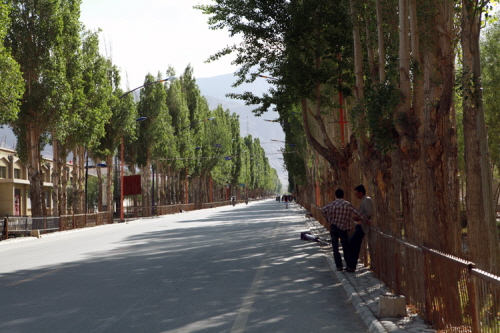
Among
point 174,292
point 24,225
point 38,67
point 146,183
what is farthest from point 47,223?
point 146,183

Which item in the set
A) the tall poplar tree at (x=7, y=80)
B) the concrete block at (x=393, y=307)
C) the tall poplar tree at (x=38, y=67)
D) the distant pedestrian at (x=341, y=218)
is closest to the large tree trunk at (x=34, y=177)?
the tall poplar tree at (x=38, y=67)

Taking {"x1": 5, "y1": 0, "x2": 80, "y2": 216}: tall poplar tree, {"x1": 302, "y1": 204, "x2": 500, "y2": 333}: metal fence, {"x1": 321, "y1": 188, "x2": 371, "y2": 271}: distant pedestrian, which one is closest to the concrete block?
{"x1": 302, "y1": 204, "x2": 500, "y2": 333}: metal fence

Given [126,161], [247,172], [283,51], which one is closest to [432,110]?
[283,51]

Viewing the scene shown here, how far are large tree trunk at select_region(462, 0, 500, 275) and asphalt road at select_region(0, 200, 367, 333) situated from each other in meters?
2.30

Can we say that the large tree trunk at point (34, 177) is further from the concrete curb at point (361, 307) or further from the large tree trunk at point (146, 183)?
the large tree trunk at point (146, 183)

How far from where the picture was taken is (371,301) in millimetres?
9008

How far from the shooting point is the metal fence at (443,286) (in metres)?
5.02

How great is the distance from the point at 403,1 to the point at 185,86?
7018 centimetres

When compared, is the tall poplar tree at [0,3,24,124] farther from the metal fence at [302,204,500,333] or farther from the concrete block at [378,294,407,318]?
the concrete block at [378,294,407,318]

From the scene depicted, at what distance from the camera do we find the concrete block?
7.76 m

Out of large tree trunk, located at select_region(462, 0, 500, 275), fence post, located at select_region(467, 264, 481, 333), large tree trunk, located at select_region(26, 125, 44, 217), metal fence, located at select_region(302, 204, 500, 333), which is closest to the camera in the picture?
metal fence, located at select_region(302, 204, 500, 333)

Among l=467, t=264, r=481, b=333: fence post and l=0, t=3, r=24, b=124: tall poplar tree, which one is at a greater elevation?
l=0, t=3, r=24, b=124: tall poplar tree

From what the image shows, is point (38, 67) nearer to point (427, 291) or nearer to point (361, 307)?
point (361, 307)

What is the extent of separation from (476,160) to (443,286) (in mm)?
3491
